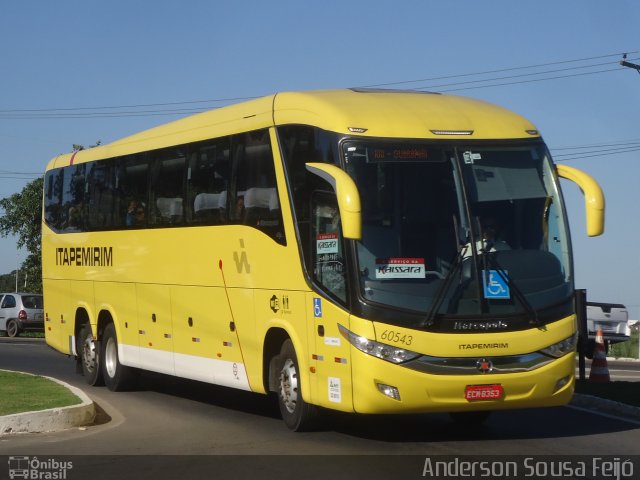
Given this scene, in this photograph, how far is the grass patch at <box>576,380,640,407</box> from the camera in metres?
15.3

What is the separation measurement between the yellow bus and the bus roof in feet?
0.07

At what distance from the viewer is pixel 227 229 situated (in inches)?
558

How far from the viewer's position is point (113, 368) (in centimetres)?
1830

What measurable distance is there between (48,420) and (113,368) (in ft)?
18.0

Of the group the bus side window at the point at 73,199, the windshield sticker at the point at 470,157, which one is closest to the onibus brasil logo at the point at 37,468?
the windshield sticker at the point at 470,157

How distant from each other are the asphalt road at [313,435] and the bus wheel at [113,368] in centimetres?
160

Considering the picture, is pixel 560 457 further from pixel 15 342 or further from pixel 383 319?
pixel 15 342

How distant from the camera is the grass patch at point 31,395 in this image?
13.5 metres

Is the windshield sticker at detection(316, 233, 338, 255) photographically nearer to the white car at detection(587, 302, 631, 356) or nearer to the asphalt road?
the asphalt road

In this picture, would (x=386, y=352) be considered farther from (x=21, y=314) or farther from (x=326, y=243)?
(x=21, y=314)

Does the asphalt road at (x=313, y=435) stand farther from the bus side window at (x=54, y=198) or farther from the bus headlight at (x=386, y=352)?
the bus side window at (x=54, y=198)

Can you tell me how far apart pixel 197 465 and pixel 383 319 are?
2255 mm

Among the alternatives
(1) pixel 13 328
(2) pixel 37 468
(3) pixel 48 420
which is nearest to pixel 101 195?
(3) pixel 48 420

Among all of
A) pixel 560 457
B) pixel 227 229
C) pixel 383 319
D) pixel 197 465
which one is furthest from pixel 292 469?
pixel 227 229
